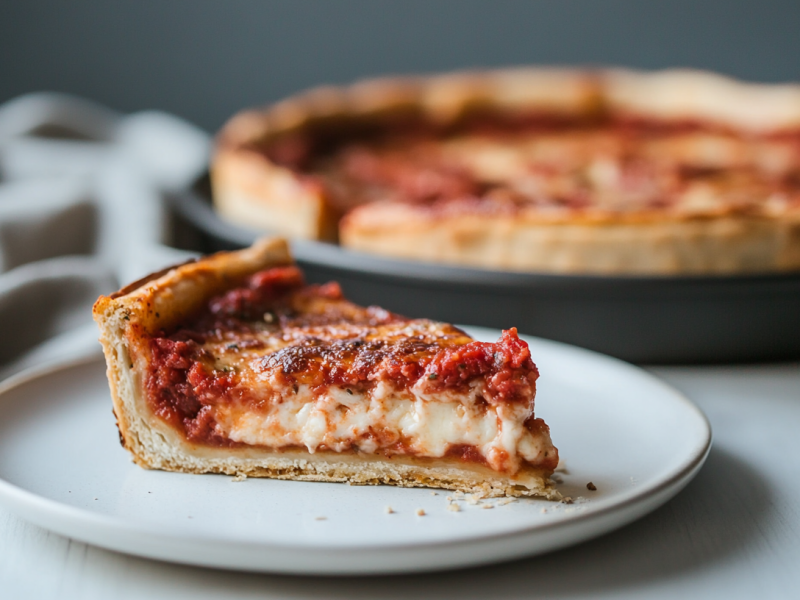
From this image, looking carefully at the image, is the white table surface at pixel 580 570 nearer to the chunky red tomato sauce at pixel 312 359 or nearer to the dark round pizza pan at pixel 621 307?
the chunky red tomato sauce at pixel 312 359

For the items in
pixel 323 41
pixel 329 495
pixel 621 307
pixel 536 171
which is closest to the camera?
pixel 329 495

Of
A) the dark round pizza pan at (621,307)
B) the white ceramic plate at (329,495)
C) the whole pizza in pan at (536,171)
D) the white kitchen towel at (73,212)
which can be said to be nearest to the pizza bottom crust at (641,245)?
the whole pizza in pan at (536,171)

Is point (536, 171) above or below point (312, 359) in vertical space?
below

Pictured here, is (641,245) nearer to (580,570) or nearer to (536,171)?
(536,171)

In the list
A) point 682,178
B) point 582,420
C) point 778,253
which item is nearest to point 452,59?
point 682,178

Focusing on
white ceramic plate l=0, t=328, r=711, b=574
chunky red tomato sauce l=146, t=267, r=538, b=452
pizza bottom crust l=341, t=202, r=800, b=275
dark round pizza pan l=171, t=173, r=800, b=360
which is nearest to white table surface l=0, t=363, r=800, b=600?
white ceramic plate l=0, t=328, r=711, b=574

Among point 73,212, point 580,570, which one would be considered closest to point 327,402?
point 580,570

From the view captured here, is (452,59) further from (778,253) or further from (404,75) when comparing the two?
(778,253)
